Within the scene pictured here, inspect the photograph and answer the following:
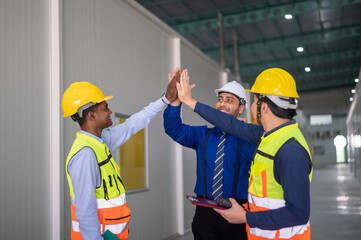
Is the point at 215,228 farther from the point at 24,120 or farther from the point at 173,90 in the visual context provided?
the point at 24,120

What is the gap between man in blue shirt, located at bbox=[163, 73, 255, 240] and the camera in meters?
2.95

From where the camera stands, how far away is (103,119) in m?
2.67

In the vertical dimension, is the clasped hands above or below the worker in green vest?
above

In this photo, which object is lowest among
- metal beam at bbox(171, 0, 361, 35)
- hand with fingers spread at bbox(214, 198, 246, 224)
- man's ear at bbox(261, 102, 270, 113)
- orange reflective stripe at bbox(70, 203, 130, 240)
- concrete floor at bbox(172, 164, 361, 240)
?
concrete floor at bbox(172, 164, 361, 240)

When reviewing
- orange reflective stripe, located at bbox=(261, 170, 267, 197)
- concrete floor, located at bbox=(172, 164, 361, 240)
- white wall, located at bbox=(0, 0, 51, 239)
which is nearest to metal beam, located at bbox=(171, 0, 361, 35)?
concrete floor, located at bbox=(172, 164, 361, 240)

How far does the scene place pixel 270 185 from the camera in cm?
205

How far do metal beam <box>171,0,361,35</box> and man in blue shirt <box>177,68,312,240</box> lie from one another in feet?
42.0

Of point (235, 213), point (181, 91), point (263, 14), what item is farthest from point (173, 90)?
point (263, 14)

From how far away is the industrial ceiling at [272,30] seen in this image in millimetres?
13906

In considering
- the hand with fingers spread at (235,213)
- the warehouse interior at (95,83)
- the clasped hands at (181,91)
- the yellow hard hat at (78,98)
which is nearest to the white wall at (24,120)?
the warehouse interior at (95,83)

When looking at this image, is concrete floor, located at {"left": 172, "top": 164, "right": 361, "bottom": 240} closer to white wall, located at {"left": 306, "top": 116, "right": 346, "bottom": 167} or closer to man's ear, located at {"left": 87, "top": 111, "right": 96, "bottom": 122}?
man's ear, located at {"left": 87, "top": 111, "right": 96, "bottom": 122}

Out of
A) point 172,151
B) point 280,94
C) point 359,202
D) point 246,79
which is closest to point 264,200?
point 280,94

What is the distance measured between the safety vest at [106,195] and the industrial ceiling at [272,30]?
906 cm

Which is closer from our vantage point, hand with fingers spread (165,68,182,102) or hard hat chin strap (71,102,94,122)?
hard hat chin strap (71,102,94,122)
